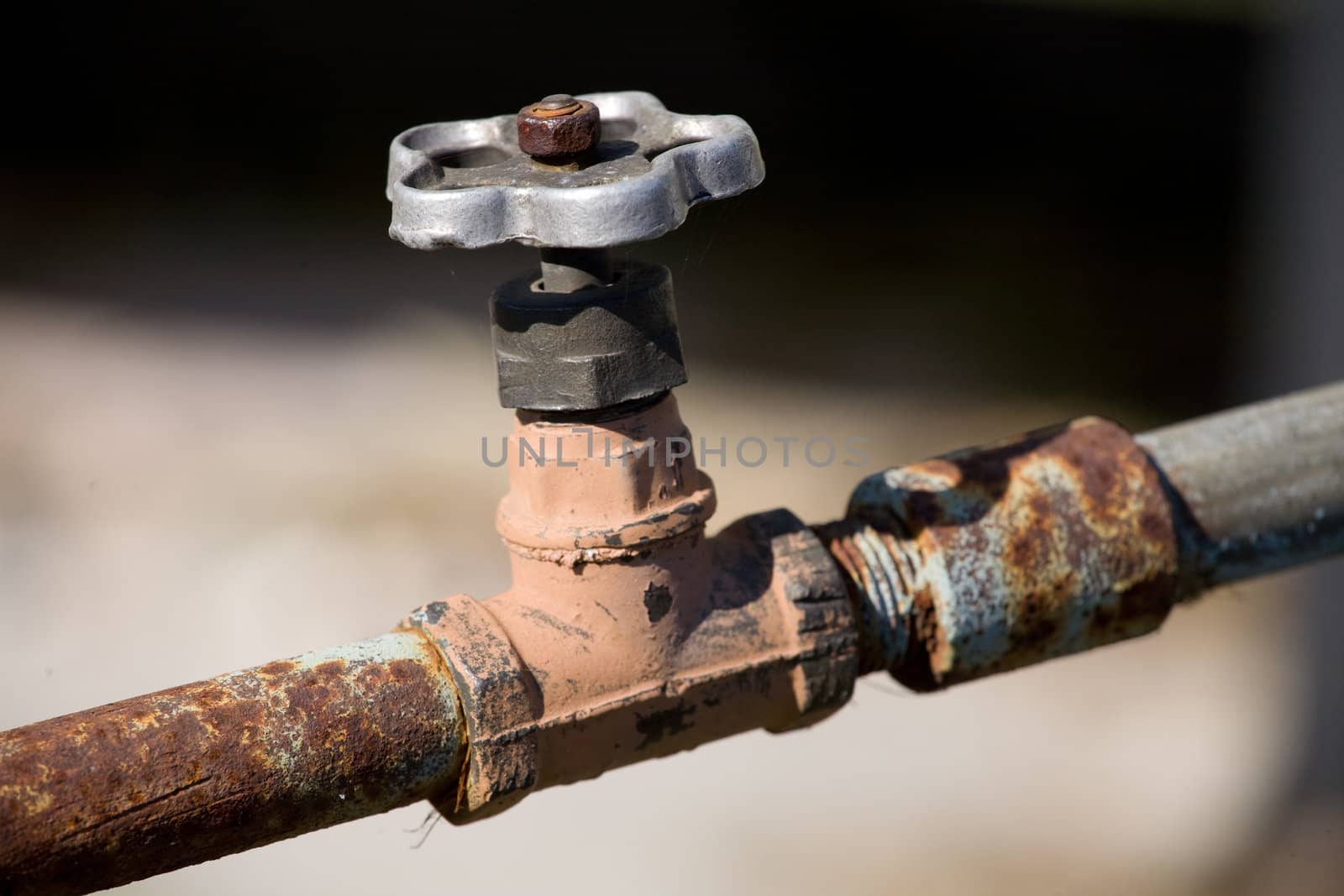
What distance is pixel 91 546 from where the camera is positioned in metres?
2.86

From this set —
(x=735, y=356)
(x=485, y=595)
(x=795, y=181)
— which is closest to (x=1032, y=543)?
(x=485, y=595)

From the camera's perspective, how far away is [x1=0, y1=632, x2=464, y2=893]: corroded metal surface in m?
0.68

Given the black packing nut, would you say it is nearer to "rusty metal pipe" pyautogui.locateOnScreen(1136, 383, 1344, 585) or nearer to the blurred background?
"rusty metal pipe" pyautogui.locateOnScreen(1136, 383, 1344, 585)

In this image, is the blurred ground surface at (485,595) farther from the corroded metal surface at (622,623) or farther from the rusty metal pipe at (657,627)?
the corroded metal surface at (622,623)

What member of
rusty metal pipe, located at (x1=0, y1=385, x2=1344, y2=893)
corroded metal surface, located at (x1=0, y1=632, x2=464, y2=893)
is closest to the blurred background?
rusty metal pipe, located at (x1=0, y1=385, x2=1344, y2=893)

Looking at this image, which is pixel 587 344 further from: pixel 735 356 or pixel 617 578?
pixel 735 356

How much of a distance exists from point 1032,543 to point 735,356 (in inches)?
83.3

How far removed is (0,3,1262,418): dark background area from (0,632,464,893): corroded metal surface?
2.20 metres

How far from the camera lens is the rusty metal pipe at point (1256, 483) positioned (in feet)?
3.45

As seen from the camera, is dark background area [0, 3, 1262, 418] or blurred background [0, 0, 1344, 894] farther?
dark background area [0, 3, 1262, 418]

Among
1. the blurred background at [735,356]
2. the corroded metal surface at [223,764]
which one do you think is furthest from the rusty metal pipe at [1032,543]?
the blurred background at [735,356]

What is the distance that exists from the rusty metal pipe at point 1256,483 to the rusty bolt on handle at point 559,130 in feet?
1.81

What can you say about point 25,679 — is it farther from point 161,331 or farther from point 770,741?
point 770,741

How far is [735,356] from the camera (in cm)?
305
